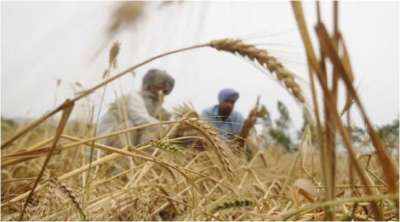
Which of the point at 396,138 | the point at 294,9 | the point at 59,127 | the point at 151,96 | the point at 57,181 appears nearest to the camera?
the point at 294,9

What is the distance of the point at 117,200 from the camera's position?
1393mm

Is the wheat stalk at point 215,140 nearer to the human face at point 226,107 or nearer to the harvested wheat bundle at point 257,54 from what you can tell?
the harvested wheat bundle at point 257,54

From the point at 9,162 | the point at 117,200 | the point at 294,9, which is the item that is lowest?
the point at 117,200

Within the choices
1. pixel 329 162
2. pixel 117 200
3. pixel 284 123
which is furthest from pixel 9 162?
pixel 284 123

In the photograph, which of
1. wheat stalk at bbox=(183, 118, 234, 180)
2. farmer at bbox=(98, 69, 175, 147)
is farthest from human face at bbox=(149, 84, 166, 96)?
wheat stalk at bbox=(183, 118, 234, 180)

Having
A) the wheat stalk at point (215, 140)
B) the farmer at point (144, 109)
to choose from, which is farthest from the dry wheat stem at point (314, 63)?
the farmer at point (144, 109)

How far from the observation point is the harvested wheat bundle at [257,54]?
63 centimetres

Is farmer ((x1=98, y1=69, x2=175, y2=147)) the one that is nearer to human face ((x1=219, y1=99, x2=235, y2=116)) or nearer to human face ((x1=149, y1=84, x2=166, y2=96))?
human face ((x1=149, y1=84, x2=166, y2=96))

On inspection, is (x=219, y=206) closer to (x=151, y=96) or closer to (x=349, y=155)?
(x=349, y=155)

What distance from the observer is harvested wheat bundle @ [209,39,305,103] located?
2.07 ft

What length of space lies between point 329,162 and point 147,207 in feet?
2.02

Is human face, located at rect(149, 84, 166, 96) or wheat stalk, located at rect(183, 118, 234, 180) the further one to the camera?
human face, located at rect(149, 84, 166, 96)

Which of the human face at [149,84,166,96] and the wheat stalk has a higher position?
the human face at [149,84,166,96]

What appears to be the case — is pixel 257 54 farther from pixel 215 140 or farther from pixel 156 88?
pixel 156 88
